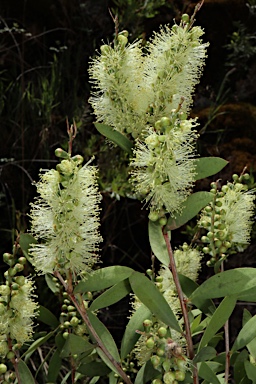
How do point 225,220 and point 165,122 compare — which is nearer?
point 165,122

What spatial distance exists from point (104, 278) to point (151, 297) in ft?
0.22

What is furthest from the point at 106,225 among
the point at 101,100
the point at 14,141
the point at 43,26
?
the point at 101,100

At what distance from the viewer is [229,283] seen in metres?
0.81

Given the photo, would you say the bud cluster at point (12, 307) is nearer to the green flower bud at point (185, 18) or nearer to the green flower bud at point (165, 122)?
the green flower bud at point (165, 122)

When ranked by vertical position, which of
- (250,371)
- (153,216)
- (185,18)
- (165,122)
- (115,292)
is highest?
(185,18)

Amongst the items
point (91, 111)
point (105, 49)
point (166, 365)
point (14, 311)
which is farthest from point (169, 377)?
point (91, 111)

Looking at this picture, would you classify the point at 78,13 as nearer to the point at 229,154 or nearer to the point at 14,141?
the point at 14,141

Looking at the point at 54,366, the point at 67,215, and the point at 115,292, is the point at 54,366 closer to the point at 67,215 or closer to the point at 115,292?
the point at 115,292

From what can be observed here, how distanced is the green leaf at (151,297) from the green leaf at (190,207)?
0.28ft

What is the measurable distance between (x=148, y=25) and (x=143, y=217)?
28.9 inches

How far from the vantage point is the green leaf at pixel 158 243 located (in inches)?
32.8

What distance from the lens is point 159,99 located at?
2.67 feet

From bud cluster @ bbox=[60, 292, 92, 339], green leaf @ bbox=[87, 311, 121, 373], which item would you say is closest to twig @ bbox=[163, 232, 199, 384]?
green leaf @ bbox=[87, 311, 121, 373]

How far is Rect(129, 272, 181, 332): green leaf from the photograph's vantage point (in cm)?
79
